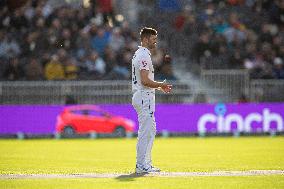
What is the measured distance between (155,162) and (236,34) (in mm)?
15872

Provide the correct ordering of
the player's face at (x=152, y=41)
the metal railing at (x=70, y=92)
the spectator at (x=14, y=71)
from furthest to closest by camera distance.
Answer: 1. the spectator at (x=14, y=71)
2. the metal railing at (x=70, y=92)
3. the player's face at (x=152, y=41)

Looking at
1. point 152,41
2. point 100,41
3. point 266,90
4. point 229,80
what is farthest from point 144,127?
point 100,41

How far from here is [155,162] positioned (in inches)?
723

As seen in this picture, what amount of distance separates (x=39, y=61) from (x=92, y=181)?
18786mm

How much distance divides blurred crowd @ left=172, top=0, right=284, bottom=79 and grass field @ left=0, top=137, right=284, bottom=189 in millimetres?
5032

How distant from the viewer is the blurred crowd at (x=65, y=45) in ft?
104

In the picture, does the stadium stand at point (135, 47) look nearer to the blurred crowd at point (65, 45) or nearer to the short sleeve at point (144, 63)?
the blurred crowd at point (65, 45)

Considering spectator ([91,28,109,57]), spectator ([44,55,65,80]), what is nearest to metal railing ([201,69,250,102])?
spectator ([91,28,109,57])

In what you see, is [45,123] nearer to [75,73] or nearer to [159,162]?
[75,73]

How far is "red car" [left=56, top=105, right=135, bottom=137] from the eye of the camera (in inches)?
1242

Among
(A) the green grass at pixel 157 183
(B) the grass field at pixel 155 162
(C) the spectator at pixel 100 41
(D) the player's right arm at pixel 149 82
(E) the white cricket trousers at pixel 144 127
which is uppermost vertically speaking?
(C) the spectator at pixel 100 41

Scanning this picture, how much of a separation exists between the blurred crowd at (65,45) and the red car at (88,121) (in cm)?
123

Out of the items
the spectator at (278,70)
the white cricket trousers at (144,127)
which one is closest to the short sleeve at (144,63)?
the white cricket trousers at (144,127)

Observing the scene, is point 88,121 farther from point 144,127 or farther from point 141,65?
point 141,65
